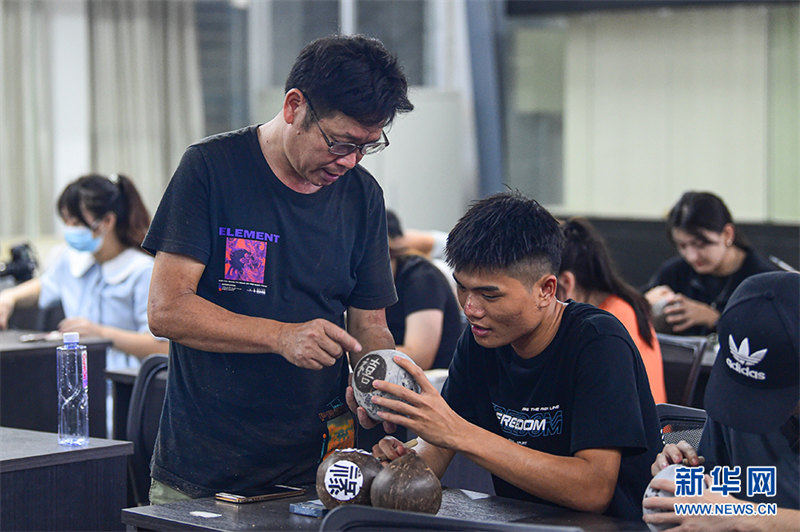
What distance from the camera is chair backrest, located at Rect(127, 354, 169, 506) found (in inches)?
110

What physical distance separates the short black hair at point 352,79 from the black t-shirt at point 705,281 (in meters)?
Answer: 2.55

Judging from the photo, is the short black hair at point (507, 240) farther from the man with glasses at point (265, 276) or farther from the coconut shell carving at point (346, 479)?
the coconut shell carving at point (346, 479)

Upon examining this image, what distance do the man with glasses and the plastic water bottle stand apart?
428 millimetres

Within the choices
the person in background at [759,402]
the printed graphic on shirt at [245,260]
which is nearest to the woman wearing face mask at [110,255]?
the printed graphic on shirt at [245,260]

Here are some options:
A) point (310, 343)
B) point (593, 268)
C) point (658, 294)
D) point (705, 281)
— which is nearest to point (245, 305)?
point (310, 343)

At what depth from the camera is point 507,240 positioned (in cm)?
182

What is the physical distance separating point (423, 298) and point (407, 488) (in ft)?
7.01

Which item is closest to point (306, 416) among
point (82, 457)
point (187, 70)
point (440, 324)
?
point (82, 457)

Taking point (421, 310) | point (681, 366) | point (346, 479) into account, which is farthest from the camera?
point (421, 310)

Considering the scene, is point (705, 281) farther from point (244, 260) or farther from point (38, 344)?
point (244, 260)

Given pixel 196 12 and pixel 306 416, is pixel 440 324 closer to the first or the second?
pixel 306 416

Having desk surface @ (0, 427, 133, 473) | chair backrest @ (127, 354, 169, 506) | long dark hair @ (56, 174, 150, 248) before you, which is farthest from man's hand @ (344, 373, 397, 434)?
long dark hair @ (56, 174, 150, 248)

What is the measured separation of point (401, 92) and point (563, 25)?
5.74 meters

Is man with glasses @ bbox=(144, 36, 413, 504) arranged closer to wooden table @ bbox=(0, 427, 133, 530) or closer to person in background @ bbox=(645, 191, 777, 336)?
wooden table @ bbox=(0, 427, 133, 530)
